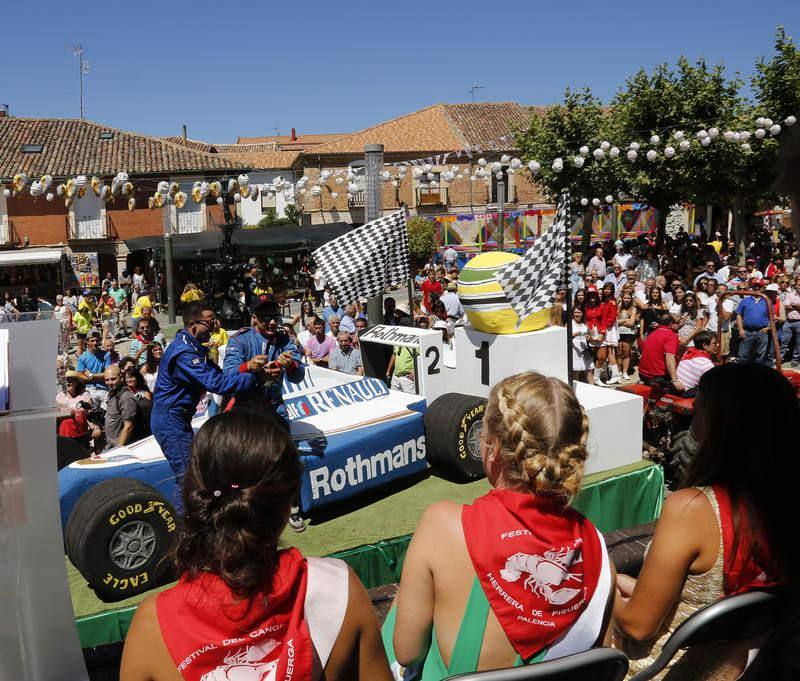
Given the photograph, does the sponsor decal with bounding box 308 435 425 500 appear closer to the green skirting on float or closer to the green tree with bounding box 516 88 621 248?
the green skirting on float

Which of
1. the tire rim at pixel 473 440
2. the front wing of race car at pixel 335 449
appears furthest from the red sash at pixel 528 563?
the tire rim at pixel 473 440

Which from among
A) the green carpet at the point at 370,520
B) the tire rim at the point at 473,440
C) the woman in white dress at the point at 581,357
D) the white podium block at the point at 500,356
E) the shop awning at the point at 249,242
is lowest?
the green carpet at the point at 370,520

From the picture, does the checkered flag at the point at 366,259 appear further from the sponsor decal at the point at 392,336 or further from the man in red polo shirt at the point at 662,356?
the man in red polo shirt at the point at 662,356

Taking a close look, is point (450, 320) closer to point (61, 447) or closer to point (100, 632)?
point (61, 447)

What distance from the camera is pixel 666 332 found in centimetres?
818

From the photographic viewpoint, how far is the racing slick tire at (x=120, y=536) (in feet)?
16.4

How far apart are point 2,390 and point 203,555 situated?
0.70 metres

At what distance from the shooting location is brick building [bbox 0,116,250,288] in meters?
29.6

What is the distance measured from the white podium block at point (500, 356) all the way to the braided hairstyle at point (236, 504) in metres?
5.68

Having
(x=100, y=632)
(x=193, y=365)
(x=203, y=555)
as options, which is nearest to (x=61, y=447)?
(x=193, y=365)

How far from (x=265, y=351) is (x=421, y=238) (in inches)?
956

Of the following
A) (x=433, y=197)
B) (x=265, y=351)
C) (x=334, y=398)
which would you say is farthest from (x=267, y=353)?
(x=433, y=197)

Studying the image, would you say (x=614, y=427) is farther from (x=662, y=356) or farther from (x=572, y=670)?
(x=572, y=670)

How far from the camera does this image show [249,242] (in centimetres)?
2486
